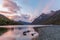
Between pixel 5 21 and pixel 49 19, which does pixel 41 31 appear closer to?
pixel 49 19

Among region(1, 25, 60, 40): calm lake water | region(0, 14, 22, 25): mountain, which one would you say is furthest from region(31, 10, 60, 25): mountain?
region(0, 14, 22, 25): mountain

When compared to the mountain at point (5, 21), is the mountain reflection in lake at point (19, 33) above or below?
below

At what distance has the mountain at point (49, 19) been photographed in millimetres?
1471

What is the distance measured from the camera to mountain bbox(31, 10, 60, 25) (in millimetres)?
1471

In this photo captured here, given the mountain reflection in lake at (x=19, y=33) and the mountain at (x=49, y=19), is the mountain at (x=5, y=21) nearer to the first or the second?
the mountain reflection in lake at (x=19, y=33)

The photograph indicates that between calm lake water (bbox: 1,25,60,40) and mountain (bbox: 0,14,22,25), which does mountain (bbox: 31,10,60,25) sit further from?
mountain (bbox: 0,14,22,25)

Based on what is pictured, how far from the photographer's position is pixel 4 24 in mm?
1442

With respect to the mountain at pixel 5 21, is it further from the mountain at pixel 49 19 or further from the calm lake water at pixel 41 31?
the mountain at pixel 49 19

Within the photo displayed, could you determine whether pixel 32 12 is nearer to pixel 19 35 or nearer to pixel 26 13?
pixel 26 13

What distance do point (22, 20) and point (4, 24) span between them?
19 centimetres

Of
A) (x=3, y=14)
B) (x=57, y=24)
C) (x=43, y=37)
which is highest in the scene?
(x=3, y=14)

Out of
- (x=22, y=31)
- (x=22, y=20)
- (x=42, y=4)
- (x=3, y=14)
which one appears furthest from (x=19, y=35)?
(x=42, y=4)

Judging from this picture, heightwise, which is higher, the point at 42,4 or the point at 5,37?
the point at 42,4

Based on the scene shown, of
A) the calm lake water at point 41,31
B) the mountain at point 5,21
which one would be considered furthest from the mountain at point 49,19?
the mountain at point 5,21
